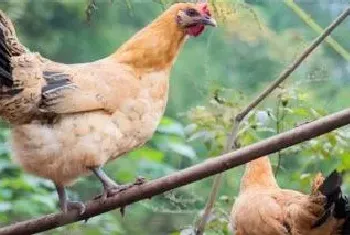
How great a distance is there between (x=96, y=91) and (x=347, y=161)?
0.39 m

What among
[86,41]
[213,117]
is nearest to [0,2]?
[86,41]

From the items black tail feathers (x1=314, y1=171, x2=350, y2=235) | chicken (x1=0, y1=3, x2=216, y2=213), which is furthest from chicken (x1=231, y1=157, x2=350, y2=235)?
chicken (x1=0, y1=3, x2=216, y2=213)

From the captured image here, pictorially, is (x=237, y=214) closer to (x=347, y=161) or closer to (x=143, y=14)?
(x=347, y=161)

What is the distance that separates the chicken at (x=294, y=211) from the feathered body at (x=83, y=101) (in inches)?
10.8

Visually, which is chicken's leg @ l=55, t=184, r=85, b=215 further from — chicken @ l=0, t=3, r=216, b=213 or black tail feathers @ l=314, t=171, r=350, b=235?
black tail feathers @ l=314, t=171, r=350, b=235

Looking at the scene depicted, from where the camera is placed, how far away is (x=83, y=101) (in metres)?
1.40

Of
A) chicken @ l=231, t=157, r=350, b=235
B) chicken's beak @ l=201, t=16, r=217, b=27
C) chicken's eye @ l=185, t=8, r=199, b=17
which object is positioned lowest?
chicken @ l=231, t=157, r=350, b=235

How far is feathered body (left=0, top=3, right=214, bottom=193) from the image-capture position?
1321 millimetres

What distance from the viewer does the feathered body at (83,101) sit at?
52.0 inches

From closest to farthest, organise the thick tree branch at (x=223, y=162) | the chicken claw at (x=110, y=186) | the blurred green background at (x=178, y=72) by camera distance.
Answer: the thick tree branch at (x=223, y=162) < the chicken claw at (x=110, y=186) < the blurred green background at (x=178, y=72)

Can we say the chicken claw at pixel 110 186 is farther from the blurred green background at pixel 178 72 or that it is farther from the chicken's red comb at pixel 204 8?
the blurred green background at pixel 178 72

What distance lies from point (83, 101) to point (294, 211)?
0.40m

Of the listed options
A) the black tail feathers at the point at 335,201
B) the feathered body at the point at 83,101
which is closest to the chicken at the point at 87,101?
the feathered body at the point at 83,101

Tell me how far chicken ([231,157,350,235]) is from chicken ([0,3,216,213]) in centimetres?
28
